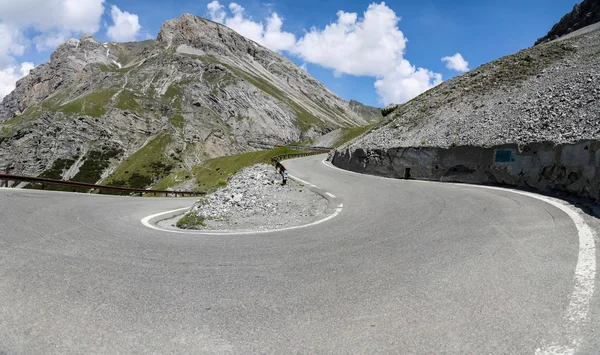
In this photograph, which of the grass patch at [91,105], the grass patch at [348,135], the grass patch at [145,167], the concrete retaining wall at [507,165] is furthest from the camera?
the grass patch at [91,105]

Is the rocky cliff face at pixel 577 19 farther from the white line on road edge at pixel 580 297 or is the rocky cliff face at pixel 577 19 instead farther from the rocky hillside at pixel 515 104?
the white line on road edge at pixel 580 297

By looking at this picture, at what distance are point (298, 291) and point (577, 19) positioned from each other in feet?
315

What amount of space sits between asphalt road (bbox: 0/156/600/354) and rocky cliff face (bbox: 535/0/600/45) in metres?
79.2

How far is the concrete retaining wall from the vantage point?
10.7 m

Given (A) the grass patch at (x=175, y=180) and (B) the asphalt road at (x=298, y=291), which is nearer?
(B) the asphalt road at (x=298, y=291)

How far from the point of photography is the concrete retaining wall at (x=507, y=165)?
10.7m

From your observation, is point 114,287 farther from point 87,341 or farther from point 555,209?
point 555,209

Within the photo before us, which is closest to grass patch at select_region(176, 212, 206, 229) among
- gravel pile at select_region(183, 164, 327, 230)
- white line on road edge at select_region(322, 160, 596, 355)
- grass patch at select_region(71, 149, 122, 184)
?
gravel pile at select_region(183, 164, 327, 230)

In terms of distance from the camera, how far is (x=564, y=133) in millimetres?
12977

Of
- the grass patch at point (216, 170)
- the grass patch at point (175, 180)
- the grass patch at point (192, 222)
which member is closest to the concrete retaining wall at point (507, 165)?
the grass patch at point (192, 222)

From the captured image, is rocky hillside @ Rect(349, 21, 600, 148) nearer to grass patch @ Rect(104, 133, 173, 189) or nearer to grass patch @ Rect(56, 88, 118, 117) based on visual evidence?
grass patch @ Rect(104, 133, 173, 189)

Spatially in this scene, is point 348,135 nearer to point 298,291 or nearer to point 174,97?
point 298,291

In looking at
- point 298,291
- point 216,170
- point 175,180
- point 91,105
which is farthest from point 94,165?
point 298,291

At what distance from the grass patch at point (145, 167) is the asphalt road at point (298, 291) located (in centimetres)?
12812
